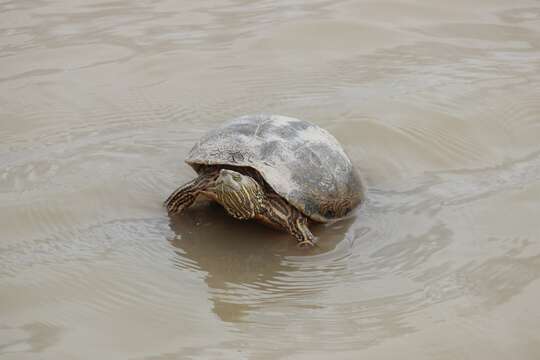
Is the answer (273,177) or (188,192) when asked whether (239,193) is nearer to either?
(273,177)

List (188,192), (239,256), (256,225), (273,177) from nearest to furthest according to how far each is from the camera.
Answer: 1. (239,256)
2. (273,177)
3. (188,192)
4. (256,225)

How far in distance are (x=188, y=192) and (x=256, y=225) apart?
476mm

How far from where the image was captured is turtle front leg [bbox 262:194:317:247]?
4609 millimetres

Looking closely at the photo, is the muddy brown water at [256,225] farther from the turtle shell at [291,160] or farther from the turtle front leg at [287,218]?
the turtle shell at [291,160]

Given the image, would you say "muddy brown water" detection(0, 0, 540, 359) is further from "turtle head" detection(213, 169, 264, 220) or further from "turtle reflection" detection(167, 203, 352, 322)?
"turtle head" detection(213, 169, 264, 220)

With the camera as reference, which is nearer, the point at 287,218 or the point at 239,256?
the point at 239,256

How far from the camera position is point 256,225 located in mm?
4902

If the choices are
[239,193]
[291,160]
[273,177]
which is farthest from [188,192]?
[291,160]

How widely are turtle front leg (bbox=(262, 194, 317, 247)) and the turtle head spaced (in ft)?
0.27

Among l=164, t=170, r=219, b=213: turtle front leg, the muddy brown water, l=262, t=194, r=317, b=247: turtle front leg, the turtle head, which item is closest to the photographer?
the muddy brown water

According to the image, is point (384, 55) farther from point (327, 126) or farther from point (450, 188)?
point (450, 188)

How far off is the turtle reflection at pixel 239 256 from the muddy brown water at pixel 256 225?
0.01 metres

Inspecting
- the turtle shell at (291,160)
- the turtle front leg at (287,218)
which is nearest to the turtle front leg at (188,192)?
the turtle shell at (291,160)

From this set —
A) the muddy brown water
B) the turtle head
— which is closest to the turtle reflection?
the muddy brown water
